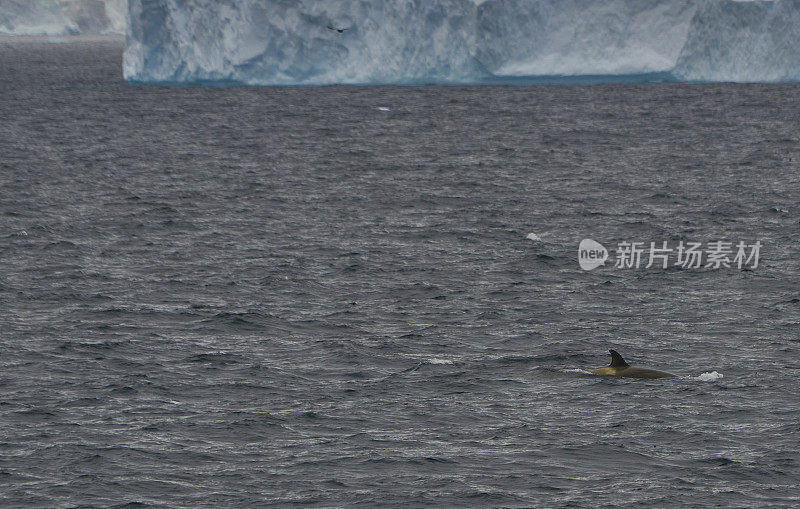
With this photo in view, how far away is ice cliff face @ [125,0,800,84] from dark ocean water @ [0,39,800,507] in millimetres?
19933

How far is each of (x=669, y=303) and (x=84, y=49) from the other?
597 ft

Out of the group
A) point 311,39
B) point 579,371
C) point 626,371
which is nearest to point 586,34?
point 311,39

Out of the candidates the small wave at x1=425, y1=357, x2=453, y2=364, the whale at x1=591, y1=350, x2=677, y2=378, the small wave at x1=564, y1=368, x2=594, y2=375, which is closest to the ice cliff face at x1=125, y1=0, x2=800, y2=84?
the small wave at x1=425, y1=357, x2=453, y2=364

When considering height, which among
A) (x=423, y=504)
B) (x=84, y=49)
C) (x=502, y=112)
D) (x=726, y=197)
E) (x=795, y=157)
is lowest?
(x=423, y=504)

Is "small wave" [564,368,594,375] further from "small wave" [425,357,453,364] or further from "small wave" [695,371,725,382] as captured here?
"small wave" [425,357,453,364]

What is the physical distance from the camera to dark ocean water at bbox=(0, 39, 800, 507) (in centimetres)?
1814

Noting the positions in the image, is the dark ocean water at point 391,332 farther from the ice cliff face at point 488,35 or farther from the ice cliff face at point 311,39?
the ice cliff face at point 311,39

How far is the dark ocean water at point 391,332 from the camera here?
18.1 metres

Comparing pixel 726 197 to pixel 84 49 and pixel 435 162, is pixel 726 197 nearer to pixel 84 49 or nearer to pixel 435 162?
pixel 435 162

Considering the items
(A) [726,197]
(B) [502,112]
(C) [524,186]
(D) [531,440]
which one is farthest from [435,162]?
(D) [531,440]

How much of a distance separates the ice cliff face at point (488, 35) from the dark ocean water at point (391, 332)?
19933 mm

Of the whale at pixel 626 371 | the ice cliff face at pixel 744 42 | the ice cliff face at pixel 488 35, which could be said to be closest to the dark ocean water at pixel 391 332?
the whale at pixel 626 371

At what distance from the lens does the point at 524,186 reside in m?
48.6

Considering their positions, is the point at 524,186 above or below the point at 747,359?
above
